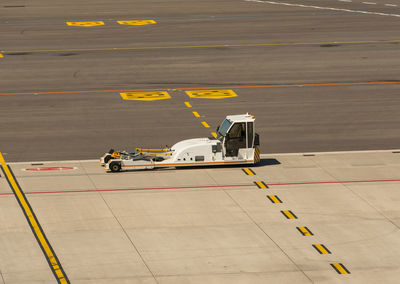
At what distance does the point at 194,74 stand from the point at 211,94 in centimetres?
612

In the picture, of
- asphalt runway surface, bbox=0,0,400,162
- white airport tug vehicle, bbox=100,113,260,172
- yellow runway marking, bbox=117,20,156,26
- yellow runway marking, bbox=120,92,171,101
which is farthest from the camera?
yellow runway marking, bbox=117,20,156,26

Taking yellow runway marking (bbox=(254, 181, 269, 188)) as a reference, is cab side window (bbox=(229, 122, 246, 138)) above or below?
above

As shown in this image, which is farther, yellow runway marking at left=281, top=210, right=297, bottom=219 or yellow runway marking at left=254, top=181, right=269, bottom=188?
yellow runway marking at left=254, top=181, right=269, bottom=188

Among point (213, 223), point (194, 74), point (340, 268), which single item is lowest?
point (194, 74)

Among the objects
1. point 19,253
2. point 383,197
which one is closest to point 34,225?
point 19,253

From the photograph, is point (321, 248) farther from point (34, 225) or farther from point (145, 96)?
point (145, 96)

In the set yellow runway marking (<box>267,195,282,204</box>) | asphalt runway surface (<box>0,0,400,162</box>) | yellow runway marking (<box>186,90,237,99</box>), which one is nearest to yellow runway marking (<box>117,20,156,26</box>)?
asphalt runway surface (<box>0,0,400,162</box>)

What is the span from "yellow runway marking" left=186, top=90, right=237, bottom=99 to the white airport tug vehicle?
47.5 feet

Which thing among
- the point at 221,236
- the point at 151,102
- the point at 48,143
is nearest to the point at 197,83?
the point at 151,102

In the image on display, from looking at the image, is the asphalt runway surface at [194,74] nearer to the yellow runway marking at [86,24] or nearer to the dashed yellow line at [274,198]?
the yellow runway marking at [86,24]

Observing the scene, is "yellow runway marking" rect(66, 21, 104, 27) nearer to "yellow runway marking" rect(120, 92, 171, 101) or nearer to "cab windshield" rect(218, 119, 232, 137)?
"yellow runway marking" rect(120, 92, 171, 101)

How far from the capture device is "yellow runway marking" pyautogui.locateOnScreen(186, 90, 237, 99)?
57.3 m

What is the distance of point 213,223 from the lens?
35.1 metres

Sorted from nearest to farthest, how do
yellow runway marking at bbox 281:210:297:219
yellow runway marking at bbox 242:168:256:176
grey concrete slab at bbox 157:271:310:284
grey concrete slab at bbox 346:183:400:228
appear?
1. grey concrete slab at bbox 157:271:310:284
2. yellow runway marking at bbox 281:210:297:219
3. grey concrete slab at bbox 346:183:400:228
4. yellow runway marking at bbox 242:168:256:176
